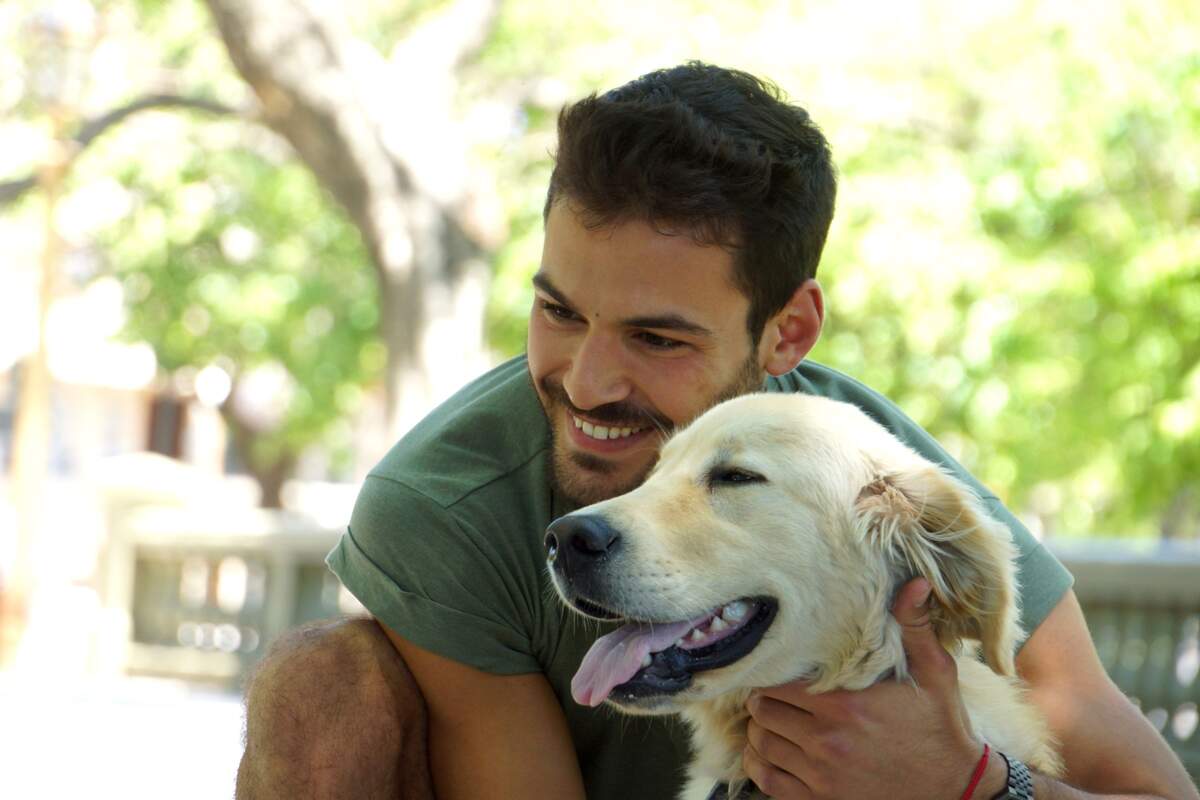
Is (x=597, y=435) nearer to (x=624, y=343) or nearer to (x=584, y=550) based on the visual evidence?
(x=624, y=343)

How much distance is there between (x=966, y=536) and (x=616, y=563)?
69cm

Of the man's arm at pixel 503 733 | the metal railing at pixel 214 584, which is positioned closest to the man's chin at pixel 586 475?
the man's arm at pixel 503 733

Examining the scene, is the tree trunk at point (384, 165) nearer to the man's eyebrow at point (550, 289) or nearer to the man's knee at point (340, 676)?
the man's knee at point (340, 676)

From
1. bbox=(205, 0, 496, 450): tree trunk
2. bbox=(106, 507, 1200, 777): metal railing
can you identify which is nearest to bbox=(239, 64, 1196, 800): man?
bbox=(106, 507, 1200, 777): metal railing

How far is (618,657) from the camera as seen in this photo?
9.38 ft

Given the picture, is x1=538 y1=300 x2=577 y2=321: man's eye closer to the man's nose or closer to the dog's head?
the man's nose

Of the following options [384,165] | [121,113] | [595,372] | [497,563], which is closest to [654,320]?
[595,372]

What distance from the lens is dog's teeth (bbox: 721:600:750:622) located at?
9.61ft

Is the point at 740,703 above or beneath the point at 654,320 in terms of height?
beneath

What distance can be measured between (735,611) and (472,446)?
2.95ft

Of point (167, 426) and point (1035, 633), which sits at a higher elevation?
point (1035, 633)

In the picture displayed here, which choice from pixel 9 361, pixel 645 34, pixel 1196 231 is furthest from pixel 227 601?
pixel 9 361

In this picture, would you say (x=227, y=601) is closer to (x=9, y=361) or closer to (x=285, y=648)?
(x=285, y=648)

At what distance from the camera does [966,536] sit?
289 centimetres
